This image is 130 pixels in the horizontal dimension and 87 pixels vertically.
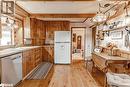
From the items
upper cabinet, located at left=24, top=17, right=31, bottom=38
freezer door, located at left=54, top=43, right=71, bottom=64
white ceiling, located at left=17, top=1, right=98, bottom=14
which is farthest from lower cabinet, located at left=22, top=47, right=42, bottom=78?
freezer door, located at left=54, top=43, right=71, bottom=64

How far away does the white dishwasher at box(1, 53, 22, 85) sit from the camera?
331cm

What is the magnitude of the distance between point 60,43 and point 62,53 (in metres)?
0.54

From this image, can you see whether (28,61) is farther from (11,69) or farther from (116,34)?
(116,34)

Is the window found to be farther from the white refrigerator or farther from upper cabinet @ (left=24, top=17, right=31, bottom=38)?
the white refrigerator

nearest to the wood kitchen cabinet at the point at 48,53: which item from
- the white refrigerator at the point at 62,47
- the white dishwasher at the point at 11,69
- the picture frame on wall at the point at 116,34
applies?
the white refrigerator at the point at 62,47

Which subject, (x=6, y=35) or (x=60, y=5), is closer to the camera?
(x=60, y=5)

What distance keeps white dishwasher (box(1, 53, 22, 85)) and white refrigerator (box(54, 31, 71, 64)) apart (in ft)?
13.8

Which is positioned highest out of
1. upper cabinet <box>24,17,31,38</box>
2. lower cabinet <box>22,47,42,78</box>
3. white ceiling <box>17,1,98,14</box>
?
white ceiling <box>17,1,98,14</box>

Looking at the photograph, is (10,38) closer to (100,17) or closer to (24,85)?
(24,85)

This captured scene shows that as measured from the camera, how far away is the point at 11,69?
12.3ft

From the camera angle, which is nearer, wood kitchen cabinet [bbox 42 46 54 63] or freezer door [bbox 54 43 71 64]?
freezer door [bbox 54 43 71 64]

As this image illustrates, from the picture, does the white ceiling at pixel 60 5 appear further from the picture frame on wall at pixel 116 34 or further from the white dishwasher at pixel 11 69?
the white dishwasher at pixel 11 69

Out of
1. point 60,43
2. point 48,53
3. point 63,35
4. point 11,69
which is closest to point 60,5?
point 11,69

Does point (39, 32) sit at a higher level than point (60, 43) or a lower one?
higher
